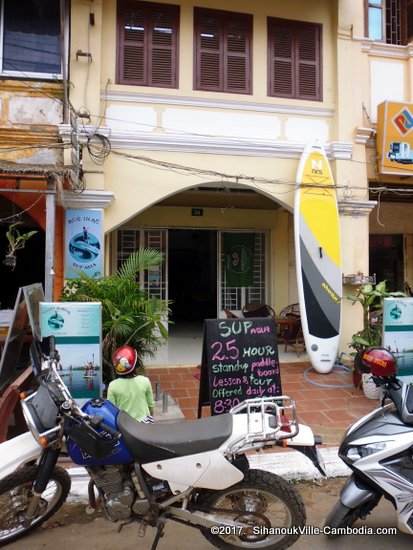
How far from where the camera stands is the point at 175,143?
244 inches

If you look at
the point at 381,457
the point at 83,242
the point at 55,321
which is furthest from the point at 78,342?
the point at 381,457

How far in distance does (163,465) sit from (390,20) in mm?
8463

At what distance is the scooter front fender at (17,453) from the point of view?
7.26 ft

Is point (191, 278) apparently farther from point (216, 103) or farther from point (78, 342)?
point (78, 342)

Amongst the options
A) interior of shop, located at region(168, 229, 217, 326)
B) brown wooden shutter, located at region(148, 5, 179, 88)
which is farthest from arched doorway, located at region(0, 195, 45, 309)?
interior of shop, located at region(168, 229, 217, 326)

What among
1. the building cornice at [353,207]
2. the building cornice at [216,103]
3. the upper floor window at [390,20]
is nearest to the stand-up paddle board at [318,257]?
the building cornice at [353,207]

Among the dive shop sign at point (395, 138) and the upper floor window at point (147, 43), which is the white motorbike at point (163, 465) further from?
the dive shop sign at point (395, 138)

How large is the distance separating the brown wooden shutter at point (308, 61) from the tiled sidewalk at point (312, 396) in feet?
14.9

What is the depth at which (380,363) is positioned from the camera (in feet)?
8.06

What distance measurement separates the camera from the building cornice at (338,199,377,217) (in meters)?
6.70

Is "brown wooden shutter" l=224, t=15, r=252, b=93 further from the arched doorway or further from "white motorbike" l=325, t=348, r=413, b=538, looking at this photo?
"white motorbike" l=325, t=348, r=413, b=538

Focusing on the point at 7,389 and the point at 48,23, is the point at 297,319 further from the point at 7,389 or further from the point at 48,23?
the point at 48,23

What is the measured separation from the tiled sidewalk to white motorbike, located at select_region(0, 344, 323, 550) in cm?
185

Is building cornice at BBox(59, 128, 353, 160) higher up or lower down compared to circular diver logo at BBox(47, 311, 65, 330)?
higher up
